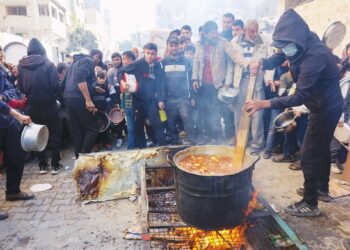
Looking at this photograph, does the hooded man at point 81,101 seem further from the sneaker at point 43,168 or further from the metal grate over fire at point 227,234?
the metal grate over fire at point 227,234

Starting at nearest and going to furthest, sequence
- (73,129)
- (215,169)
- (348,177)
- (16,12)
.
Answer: (215,169), (348,177), (73,129), (16,12)

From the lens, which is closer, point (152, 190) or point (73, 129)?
point (152, 190)

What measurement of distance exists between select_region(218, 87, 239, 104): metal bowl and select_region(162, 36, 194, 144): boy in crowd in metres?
0.75

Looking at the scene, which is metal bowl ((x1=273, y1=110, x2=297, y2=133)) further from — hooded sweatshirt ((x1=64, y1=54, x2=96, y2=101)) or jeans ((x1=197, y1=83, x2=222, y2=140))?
hooded sweatshirt ((x1=64, y1=54, x2=96, y2=101))

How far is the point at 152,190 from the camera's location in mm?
3645

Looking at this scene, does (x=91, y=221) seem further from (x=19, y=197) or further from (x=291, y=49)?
(x=291, y=49)

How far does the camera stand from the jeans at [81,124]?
17.5 ft

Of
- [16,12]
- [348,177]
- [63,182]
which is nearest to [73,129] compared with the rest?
[63,182]

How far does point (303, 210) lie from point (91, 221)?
2.95 metres

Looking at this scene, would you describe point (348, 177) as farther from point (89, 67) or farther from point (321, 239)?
point (89, 67)

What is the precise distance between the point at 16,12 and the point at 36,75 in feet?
102

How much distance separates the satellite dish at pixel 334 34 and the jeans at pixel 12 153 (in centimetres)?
760

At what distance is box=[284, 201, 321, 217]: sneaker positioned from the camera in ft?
12.5

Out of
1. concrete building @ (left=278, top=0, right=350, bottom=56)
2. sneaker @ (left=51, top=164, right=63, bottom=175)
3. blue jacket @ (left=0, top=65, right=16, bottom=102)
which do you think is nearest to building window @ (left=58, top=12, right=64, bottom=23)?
concrete building @ (left=278, top=0, right=350, bottom=56)
